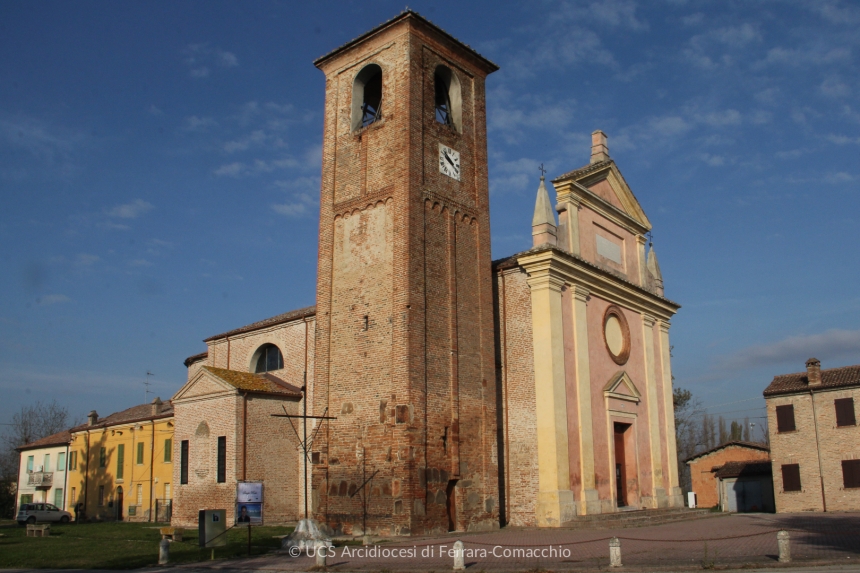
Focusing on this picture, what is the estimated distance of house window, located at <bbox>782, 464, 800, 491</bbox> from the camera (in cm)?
2931

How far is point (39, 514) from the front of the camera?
113 ft

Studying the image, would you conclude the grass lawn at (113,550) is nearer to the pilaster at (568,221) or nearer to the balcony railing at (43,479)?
the pilaster at (568,221)

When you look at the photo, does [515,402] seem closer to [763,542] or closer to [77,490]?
[763,542]

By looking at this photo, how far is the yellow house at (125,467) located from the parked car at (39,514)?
1.21 meters

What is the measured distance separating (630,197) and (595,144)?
2.30 meters

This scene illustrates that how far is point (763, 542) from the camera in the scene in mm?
13961

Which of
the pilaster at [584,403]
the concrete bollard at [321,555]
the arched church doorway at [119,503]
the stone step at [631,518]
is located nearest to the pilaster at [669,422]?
the stone step at [631,518]

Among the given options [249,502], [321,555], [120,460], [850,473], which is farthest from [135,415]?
[850,473]

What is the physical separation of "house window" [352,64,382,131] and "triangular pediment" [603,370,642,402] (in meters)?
10.7

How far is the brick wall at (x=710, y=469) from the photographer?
37656 millimetres

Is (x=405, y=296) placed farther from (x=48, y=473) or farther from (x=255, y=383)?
(x=48, y=473)

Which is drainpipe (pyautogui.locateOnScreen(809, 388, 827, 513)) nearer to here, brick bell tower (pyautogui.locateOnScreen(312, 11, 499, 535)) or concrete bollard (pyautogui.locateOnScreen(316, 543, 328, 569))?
brick bell tower (pyautogui.locateOnScreen(312, 11, 499, 535))

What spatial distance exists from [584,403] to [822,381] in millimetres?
14629

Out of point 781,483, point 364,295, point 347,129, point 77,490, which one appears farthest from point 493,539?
point 77,490
